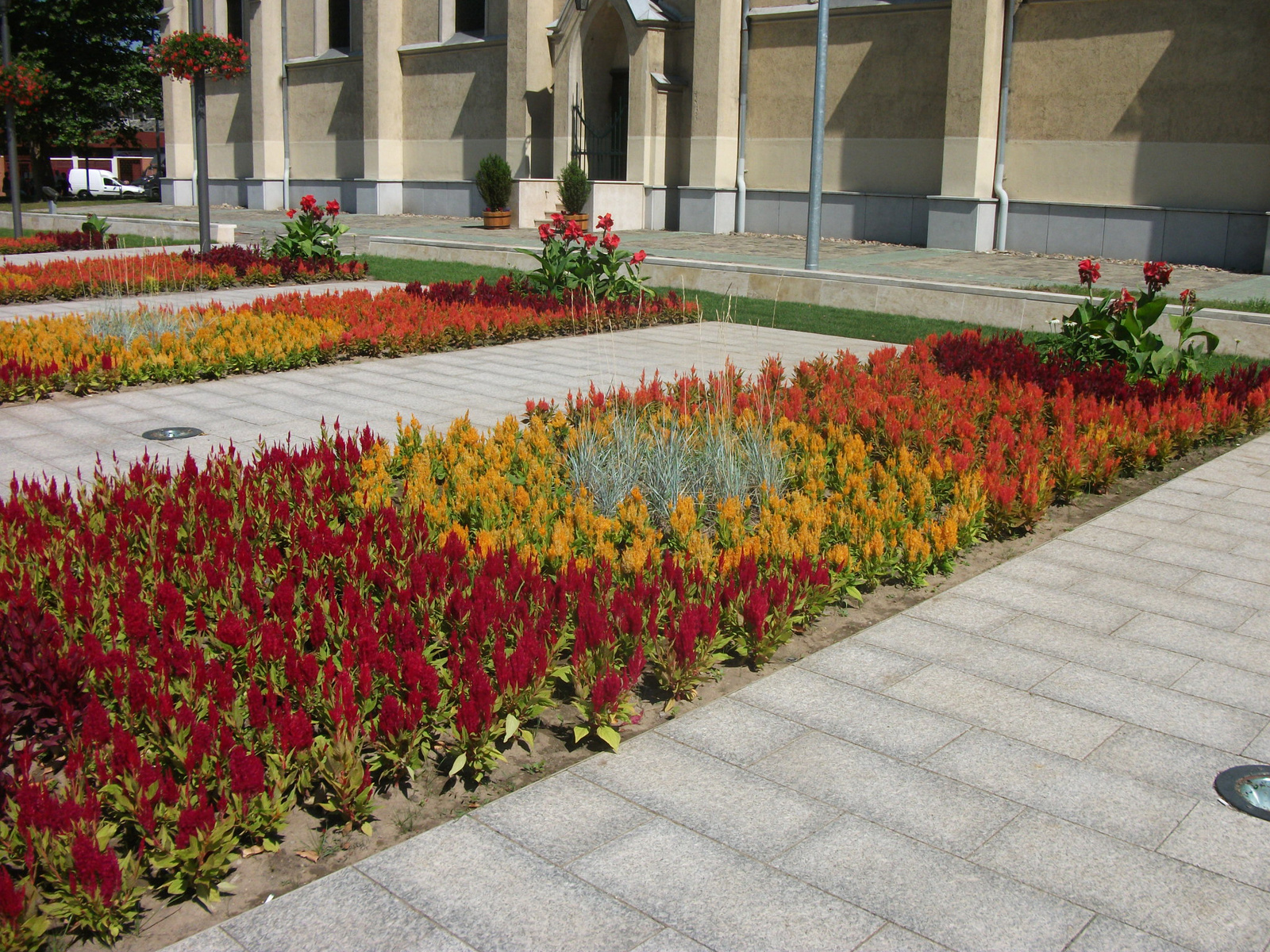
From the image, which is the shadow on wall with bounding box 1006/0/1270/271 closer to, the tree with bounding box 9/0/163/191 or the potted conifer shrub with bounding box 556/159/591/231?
the potted conifer shrub with bounding box 556/159/591/231

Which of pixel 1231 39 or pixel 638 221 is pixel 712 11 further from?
pixel 1231 39

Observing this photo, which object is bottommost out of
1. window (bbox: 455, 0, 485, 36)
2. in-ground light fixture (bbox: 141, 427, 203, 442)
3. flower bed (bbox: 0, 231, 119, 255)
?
in-ground light fixture (bbox: 141, 427, 203, 442)

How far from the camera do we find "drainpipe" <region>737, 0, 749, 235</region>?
27.2 m

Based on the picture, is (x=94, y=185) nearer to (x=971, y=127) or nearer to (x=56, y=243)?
(x=56, y=243)

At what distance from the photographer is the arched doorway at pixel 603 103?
99.3 feet

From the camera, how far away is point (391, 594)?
472 centimetres

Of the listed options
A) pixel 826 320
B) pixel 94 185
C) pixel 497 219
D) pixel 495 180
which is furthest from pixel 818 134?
pixel 94 185

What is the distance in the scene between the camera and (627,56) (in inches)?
1223

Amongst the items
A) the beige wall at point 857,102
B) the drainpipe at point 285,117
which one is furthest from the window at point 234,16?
the beige wall at point 857,102

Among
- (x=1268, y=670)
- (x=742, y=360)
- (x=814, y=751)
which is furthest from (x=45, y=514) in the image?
(x=742, y=360)

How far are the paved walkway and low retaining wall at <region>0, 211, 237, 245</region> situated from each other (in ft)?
18.7

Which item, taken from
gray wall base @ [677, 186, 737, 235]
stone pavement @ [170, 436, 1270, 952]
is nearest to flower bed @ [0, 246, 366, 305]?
gray wall base @ [677, 186, 737, 235]

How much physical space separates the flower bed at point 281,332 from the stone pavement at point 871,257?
6.68 meters

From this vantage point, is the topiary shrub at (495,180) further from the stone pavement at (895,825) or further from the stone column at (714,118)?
the stone pavement at (895,825)
